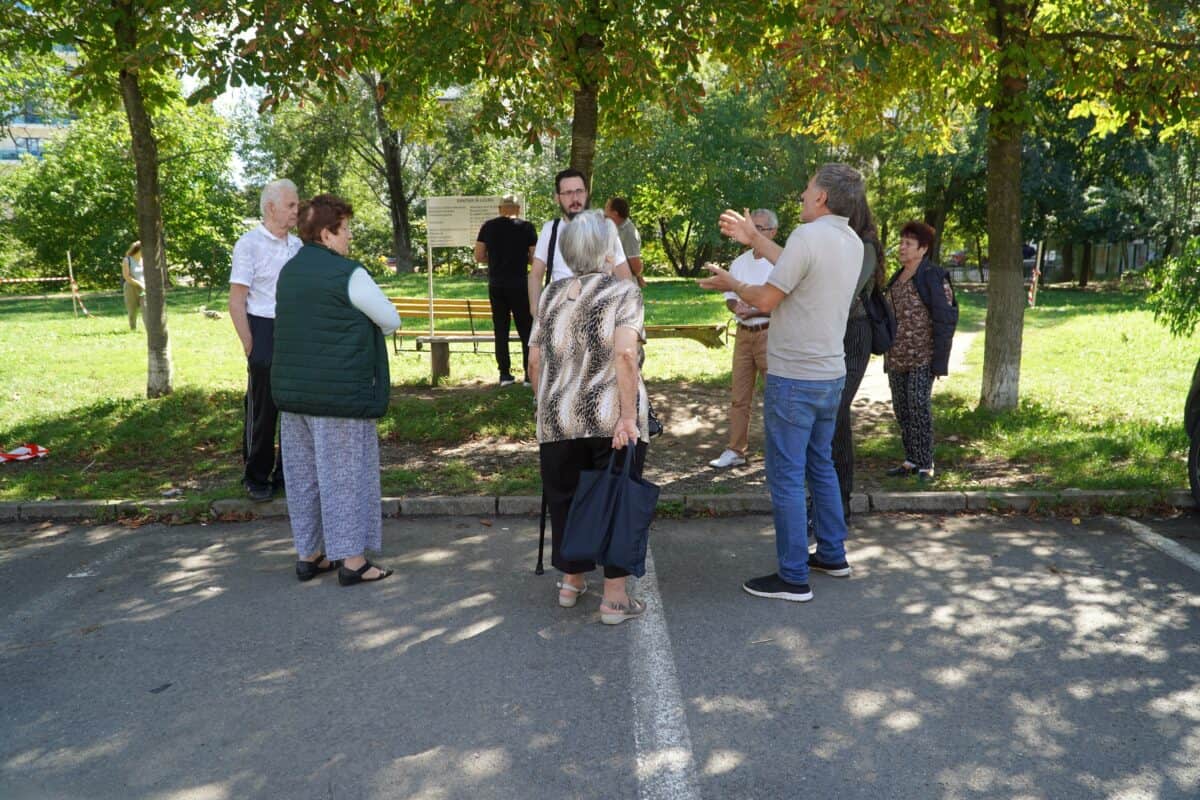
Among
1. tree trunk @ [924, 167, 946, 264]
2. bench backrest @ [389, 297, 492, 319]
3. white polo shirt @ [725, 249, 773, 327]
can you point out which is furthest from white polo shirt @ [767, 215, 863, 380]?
tree trunk @ [924, 167, 946, 264]

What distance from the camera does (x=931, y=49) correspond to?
6.45 metres

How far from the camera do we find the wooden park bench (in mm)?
11109

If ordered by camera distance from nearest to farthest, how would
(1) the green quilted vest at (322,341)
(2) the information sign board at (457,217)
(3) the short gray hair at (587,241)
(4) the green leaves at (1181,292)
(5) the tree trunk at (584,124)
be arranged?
(3) the short gray hair at (587,241)
(1) the green quilted vest at (322,341)
(4) the green leaves at (1181,292)
(5) the tree trunk at (584,124)
(2) the information sign board at (457,217)

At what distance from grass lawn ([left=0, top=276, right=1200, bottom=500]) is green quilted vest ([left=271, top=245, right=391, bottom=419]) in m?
2.04

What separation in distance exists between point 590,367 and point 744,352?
3.13m

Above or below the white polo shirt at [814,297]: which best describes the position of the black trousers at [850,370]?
below

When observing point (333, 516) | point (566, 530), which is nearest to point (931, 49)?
point (566, 530)

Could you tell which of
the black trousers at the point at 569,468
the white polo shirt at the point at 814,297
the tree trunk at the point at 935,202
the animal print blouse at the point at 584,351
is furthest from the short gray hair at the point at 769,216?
the tree trunk at the point at 935,202

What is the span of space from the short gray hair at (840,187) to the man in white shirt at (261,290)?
314 centimetres

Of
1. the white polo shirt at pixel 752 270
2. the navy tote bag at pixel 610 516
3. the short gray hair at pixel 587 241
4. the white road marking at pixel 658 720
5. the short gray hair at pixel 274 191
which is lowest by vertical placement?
the white road marking at pixel 658 720

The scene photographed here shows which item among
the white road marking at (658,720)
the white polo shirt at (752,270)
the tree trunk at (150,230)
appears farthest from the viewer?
the tree trunk at (150,230)

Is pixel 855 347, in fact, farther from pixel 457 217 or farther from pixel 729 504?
pixel 457 217

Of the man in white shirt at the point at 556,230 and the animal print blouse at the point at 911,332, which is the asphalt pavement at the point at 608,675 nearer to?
the animal print blouse at the point at 911,332

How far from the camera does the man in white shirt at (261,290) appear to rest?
5984 mm
